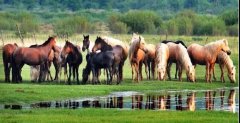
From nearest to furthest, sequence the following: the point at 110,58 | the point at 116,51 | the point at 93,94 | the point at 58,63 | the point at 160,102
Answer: the point at 160,102, the point at 93,94, the point at 110,58, the point at 116,51, the point at 58,63

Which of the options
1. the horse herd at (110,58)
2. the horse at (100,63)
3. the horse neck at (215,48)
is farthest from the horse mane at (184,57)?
the horse at (100,63)

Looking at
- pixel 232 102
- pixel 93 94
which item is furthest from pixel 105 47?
pixel 232 102

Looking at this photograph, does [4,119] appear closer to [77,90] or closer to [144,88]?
[77,90]

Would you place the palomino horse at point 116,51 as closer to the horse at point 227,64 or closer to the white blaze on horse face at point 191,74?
the white blaze on horse face at point 191,74

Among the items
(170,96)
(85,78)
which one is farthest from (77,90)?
(85,78)

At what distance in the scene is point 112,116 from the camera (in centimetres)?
2597

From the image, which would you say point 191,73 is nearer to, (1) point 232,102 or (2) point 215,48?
(2) point 215,48

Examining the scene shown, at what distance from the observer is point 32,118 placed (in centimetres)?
2514

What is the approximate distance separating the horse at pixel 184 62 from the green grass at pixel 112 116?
16726 mm

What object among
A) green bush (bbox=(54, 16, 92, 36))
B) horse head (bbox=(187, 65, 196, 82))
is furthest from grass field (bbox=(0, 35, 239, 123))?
green bush (bbox=(54, 16, 92, 36))

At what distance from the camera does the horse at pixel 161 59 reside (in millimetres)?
44219

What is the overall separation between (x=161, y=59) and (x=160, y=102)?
1351cm

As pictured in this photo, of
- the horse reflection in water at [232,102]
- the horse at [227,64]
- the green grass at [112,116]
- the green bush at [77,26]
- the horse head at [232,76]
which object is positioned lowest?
the horse reflection in water at [232,102]

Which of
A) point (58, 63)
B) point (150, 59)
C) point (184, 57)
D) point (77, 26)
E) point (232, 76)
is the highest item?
point (77, 26)
